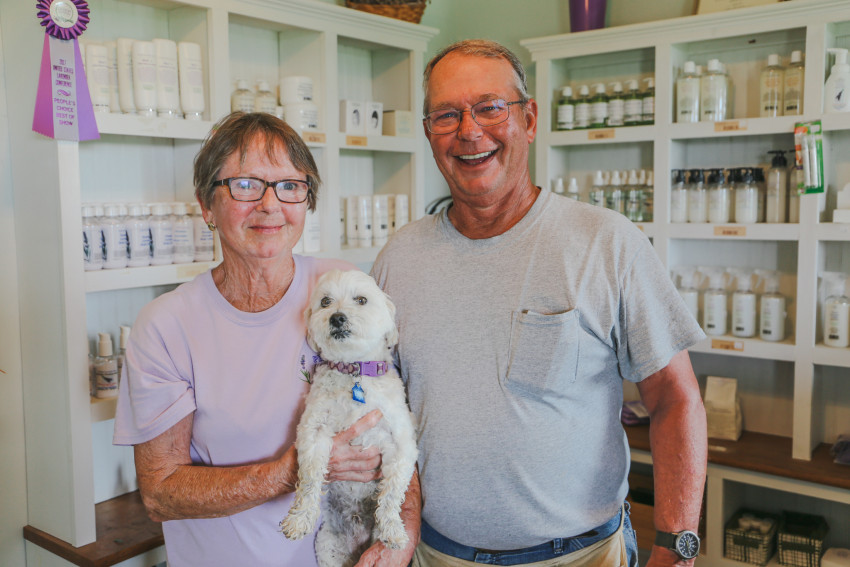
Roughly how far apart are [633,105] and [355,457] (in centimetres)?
226

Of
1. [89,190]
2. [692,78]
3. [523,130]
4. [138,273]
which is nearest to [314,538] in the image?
[523,130]

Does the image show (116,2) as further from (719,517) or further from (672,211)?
(719,517)

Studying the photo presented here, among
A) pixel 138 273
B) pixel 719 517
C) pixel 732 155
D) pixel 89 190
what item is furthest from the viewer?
pixel 732 155

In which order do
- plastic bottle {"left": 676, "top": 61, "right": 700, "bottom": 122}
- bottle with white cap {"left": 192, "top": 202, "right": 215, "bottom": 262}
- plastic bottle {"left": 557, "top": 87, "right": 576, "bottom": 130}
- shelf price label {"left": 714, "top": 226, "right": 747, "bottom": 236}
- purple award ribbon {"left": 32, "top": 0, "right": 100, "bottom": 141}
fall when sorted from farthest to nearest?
plastic bottle {"left": 557, "top": 87, "right": 576, "bottom": 130}
plastic bottle {"left": 676, "top": 61, "right": 700, "bottom": 122}
shelf price label {"left": 714, "top": 226, "right": 747, "bottom": 236}
bottle with white cap {"left": 192, "top": 202, "right": 215, "bottom": 262}
purple award ribbon {"left": 32, "top": 0, "right": 100, "bottom": 141}

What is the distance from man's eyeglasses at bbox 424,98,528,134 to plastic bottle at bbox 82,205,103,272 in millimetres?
1262

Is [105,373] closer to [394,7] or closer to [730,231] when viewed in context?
[394,7]

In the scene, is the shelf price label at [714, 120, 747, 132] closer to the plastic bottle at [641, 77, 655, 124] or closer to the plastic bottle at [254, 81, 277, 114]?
the plastic bottle at [641, 77, 655, 124]

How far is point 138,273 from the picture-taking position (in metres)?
2.35

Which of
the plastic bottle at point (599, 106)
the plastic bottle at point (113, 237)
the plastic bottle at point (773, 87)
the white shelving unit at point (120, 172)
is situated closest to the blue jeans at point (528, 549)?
the white shelving unit at point (120, 172)

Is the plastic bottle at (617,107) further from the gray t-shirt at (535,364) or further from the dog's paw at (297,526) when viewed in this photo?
the dog's paw at (297,526)

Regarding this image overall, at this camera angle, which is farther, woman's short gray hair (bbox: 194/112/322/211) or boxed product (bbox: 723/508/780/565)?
boxed product (bbox: 723/508/780/565)

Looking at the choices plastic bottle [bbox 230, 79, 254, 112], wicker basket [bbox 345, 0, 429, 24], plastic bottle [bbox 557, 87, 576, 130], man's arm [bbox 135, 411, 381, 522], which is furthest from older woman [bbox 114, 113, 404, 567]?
plastic bottle [bbox 557, 87, 576, 130]

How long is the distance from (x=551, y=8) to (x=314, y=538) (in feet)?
9.54

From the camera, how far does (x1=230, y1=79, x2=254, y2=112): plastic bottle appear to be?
275 centimetres
